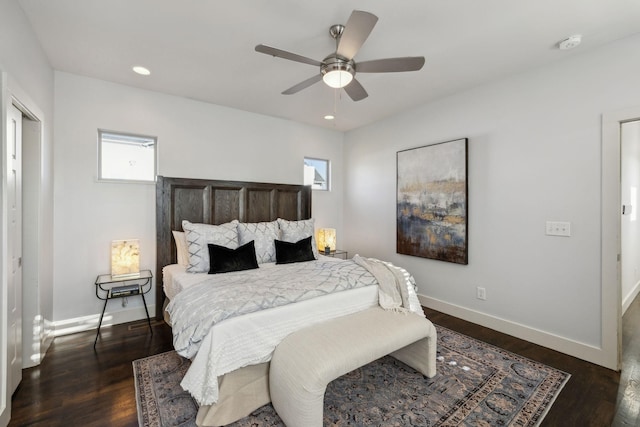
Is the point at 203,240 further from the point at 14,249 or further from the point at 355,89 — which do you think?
the point at 355,89

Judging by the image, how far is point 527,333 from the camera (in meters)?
→ 2.92

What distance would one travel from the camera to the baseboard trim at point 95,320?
2998mm

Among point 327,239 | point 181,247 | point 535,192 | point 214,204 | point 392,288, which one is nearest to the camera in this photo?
point 392,288

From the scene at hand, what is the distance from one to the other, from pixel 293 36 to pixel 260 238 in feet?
7.13

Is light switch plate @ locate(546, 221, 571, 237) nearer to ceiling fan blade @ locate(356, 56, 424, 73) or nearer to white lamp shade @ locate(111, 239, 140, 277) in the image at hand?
ceiling fan blade @ locate(356, 56, 424, 73)

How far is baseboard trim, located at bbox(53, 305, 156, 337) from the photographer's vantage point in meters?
3.00

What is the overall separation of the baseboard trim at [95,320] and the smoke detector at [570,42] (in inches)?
194

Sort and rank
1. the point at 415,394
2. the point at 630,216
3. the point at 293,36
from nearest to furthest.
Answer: the point at 415,394
the point at 293,36
the point at 630,216

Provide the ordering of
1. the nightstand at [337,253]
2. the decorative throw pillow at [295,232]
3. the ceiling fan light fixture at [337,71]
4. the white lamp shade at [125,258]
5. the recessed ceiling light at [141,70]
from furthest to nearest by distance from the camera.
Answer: the nightstand at [337,253] < the decorative throw pillow at [295,232] < the white lamp shade at [125,258] < the recessed ceiling light at [141,70] < the ceiling fan light fixture at [337,71]

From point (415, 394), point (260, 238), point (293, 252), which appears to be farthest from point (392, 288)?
point (260, 238)

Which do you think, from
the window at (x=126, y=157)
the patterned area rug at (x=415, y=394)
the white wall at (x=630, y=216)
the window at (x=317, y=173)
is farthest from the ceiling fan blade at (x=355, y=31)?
the white wall at (x=630, y=216)

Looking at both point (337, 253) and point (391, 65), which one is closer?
point (391, 65)

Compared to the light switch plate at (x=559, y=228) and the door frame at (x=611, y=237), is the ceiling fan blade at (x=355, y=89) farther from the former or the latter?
the light switch plate at (x=559, y=228)

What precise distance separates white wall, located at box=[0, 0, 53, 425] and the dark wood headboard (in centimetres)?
97
